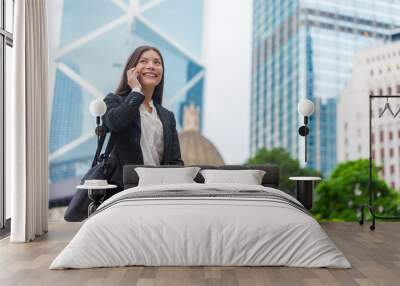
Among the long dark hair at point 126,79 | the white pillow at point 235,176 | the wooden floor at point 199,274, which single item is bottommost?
the wooden floor at point 199,274

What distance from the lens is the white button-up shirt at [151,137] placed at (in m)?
6.76

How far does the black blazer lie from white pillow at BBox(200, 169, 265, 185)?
928 millimetres

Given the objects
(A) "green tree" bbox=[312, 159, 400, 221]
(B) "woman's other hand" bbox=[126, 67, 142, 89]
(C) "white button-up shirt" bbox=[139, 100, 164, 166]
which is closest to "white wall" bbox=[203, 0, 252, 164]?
(C) "white button-up shirt" bbox=[139, 100, 164, 166]

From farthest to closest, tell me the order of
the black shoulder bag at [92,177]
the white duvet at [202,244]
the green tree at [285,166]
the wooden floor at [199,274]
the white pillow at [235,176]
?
the green tree at [285,166] < the black shoulder bag at [92,177] < the white pillow at [235,176] < the white duvet at [202,244] < the wooden floor at [199,274]

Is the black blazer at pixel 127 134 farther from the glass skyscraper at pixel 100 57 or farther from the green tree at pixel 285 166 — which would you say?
the green tree at pixel 285 166

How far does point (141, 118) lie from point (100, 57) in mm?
1108

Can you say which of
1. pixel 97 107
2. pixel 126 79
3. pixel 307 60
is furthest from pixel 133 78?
pixel 307 60

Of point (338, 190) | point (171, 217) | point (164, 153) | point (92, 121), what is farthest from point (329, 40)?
point (171, 217)

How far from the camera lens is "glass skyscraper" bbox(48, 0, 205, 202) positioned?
7.25 meters

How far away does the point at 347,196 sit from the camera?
8008 mm

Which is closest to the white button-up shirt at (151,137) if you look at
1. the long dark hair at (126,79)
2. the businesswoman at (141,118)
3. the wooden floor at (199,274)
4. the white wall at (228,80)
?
the businesswoman at (141,118)

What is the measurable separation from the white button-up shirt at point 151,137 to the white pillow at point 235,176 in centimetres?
91

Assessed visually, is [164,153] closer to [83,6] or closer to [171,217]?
[83,6]

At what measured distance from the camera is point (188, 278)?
3646 mm
